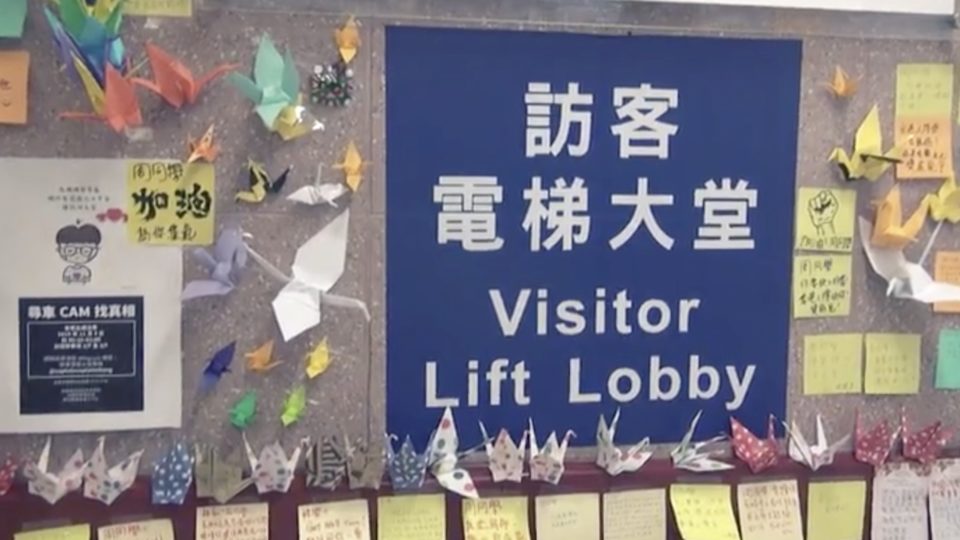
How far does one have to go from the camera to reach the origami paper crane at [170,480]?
1316 mm

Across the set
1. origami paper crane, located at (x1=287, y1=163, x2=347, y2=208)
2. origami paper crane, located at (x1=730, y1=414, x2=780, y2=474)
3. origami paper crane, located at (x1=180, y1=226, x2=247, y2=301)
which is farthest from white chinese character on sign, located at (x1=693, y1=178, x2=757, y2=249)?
origami paper crane, located at (x1=180, y1=226, x2=247, y2=301)

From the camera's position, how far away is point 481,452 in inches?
55.8

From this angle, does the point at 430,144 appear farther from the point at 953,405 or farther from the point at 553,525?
the point at 953,405

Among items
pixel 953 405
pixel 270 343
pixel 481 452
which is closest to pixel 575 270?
pixel 481 452

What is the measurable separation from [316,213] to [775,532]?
0.72 meters

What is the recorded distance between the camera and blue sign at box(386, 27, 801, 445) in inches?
54.2

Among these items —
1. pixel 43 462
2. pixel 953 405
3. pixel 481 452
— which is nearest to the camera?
pixel 43 462

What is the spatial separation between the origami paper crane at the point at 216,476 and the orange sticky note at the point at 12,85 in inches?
16.7

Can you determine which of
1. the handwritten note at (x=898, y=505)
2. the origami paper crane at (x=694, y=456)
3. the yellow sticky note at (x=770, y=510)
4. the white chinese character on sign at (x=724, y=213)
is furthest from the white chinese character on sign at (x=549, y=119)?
the handwritten note at (x=898, y=505)

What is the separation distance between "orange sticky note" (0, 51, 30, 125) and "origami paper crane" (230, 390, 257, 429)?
0.40 metres

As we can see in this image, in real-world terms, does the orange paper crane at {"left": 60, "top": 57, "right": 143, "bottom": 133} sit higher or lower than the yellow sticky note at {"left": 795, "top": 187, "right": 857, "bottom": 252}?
higher

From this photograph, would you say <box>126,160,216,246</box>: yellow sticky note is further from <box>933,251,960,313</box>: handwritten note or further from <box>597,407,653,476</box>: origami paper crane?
<box>933,251,960,313</box>: handwritten note

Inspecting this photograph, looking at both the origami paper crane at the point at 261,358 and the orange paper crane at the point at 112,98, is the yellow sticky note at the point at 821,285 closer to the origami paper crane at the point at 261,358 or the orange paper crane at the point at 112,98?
the origami paper crane at the point at 261,358

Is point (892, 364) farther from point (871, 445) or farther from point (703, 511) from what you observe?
point (703, 511)
